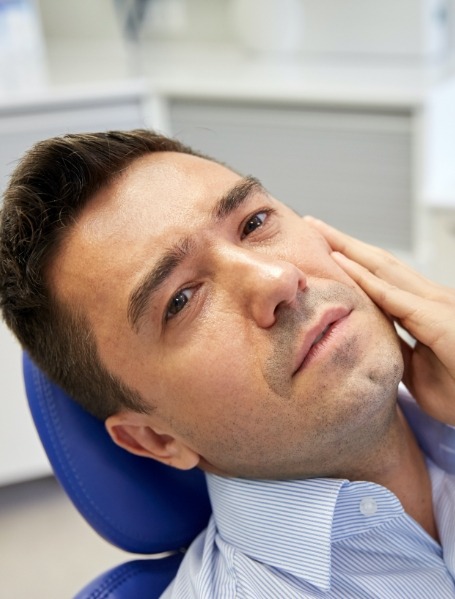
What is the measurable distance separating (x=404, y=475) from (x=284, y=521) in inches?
7.8

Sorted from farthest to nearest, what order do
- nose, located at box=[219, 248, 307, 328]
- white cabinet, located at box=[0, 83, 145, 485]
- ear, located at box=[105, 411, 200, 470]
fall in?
white cabinet, located at box=[0, 83, 145, 485] → ear, located at box=[105, 411, 200, 470] → nose, located at box=[219, 248, 307, 328]

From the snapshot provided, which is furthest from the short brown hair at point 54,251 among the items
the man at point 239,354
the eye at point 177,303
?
the eye at point 177,303

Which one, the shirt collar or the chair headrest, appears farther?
the chair headrest

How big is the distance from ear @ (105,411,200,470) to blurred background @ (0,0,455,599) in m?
1.05

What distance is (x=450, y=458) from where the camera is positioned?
1193mm

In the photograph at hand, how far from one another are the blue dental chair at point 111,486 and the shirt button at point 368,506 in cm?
30

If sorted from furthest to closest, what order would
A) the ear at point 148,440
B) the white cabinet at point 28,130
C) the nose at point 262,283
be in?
the white cabinet at point 28,130 < the ear at point 148,440 < the nose at point 262,283

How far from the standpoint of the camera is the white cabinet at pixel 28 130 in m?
2.12

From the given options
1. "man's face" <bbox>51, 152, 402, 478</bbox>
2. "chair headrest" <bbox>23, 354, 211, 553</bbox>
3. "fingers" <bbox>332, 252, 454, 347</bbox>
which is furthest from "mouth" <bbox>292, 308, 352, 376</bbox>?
"chair headrest" <bbox>23, 354, 211, 553</bbox>

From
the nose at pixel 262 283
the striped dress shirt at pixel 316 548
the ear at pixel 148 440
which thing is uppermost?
the nose at pixel 262 283

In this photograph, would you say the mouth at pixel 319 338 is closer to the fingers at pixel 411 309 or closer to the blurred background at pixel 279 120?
the fingers at pixel 411 309

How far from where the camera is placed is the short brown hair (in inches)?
42.1

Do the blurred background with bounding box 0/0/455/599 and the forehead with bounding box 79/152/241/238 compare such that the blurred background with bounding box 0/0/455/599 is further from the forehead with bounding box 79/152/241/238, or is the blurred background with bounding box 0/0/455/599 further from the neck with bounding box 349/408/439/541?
the neck with bounding box 349/408/439/541

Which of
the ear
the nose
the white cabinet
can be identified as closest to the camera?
the nose
